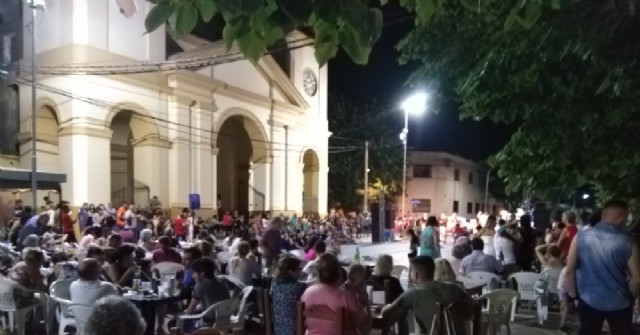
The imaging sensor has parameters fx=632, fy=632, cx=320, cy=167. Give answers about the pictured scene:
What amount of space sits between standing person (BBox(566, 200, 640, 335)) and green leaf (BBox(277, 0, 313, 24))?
3.57 m

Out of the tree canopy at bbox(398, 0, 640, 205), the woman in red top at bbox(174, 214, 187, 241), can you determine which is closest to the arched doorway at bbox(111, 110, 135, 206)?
the woman in red top at bbox(174, 214, 187, 241)

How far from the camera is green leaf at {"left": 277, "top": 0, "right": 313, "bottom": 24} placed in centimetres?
266

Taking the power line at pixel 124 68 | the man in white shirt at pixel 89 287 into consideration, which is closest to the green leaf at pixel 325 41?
the man in white shirt at pixel 89 287

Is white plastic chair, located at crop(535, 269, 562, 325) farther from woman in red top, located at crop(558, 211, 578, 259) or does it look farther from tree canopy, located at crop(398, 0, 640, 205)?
tree canopy, located at crop(398, 0, 640, 205)

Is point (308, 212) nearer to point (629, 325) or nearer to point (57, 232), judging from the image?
point (57, 232)

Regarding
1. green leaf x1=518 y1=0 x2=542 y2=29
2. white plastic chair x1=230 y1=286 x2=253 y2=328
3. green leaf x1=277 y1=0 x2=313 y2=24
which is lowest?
white plastic chair x1=230 y1=286 x2=253 y2=328

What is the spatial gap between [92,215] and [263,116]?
12199 mm

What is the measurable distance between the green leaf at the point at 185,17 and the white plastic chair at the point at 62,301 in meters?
5.55

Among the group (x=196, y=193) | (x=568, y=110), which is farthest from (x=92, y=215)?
(x=568, y=110)

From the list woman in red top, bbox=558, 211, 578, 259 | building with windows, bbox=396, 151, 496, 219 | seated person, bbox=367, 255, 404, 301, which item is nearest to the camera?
seated person, bbox=367, 255, 404, 301

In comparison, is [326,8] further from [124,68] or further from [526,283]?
[124,68]

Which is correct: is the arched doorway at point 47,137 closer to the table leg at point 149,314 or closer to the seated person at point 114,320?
the table leg at point 149,314

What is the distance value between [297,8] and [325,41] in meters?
0.34

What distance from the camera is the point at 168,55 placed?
28016 millimetres
